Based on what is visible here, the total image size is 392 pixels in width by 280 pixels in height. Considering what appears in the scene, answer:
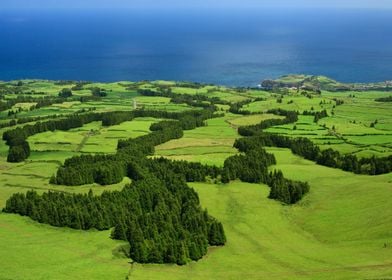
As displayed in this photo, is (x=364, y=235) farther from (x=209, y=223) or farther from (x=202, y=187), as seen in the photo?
(x=202, y=187)

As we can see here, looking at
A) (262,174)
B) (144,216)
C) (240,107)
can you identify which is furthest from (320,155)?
(240,107)

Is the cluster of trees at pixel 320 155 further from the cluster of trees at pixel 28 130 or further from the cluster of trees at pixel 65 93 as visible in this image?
the cluster of trees at pixel 65 93

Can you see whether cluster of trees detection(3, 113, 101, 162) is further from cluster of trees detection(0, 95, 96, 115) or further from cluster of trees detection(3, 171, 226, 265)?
cluster of trees detection(3, 171, 226, 265)

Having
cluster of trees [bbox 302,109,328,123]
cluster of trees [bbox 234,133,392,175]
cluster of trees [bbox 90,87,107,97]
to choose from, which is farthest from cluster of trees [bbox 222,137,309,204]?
cluster of trees [bbox 90,87,107,97]

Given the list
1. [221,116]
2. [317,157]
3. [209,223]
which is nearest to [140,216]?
[209,223]

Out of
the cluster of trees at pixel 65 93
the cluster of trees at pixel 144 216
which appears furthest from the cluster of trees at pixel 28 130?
the cluster of trees at pixel 65 93

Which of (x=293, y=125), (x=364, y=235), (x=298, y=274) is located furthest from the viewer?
(x=293, y=125)
